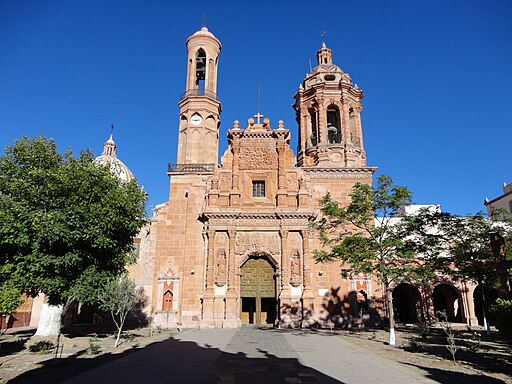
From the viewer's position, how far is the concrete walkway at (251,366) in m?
8.43

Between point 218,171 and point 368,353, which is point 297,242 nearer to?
point 218,171

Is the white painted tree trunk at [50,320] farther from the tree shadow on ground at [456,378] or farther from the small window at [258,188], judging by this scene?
the tree shadow on ground at [456,378]

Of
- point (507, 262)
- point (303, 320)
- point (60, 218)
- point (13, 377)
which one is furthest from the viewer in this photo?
point (303, 320)

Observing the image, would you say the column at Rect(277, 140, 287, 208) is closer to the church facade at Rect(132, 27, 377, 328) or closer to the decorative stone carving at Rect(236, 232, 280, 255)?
the church facade at Rect(132, 27, 377, 328)

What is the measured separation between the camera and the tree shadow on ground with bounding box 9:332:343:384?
8430 millimetres

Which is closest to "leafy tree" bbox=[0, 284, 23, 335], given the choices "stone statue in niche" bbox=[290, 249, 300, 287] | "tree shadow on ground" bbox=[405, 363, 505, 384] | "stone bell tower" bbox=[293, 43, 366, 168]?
"tree shadow on ground" bbox=[405, 363, 505, 384]

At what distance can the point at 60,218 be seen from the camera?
1555 centimetres

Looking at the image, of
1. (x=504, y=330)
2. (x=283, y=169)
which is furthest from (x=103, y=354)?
(x=283, y=169)

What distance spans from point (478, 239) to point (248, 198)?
1504 cm

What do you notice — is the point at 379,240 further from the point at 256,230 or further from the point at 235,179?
the point at 235,179

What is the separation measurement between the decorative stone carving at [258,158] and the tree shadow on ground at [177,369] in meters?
16.1

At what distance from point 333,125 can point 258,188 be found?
9.65 metres

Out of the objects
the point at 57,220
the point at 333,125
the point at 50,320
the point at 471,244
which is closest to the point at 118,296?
the point at 50,320

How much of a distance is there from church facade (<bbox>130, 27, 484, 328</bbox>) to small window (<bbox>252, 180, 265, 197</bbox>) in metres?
0.08
